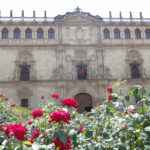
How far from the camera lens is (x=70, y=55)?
35.0 meters

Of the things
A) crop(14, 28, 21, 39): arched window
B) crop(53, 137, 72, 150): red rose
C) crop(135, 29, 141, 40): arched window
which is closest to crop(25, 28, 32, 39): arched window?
crop(14, 28, 21, 39): arched window

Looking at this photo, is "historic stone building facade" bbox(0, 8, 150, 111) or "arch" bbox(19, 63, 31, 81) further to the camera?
"arch" bbox(19, 63, 31, 81)

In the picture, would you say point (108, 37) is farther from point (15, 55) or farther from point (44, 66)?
point (15, 55)

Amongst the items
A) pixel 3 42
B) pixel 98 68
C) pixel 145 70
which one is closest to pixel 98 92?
pixel 98 68

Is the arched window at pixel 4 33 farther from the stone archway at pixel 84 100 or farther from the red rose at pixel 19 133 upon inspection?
the red rose at pixel 19 133

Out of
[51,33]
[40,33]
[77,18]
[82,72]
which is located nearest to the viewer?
[82,72]

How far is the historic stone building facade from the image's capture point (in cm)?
3394

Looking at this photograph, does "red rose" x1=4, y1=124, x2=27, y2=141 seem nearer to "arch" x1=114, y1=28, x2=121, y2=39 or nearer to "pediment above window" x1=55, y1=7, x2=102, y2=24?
"pediment above window" x1=55, y1=7, x2=102, y2=24

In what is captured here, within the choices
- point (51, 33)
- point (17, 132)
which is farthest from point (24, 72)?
point (17, 132)

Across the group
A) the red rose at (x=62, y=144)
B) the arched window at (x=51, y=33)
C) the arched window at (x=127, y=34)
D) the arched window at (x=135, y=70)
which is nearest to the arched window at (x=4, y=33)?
the arched window at (x=51, y=33)

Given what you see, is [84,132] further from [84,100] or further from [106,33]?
[106,33]

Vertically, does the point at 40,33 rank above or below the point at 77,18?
below

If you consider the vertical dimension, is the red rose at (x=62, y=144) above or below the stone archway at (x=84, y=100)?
below

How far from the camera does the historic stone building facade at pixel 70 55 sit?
33938 millimetres
